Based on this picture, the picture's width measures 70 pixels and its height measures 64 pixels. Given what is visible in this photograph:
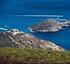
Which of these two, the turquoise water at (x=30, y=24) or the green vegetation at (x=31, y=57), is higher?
the turquoise water at (x=30, y=24)

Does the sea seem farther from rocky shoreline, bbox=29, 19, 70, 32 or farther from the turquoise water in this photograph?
→ rocky shoreline, bbox=29, 19, 70, 32

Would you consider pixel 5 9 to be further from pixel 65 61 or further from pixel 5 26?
pixel 65 61

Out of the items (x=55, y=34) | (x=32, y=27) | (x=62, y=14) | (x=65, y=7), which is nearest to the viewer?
(x=55, y=34)

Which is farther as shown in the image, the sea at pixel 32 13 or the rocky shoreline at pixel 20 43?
the sea at pixel 32 13

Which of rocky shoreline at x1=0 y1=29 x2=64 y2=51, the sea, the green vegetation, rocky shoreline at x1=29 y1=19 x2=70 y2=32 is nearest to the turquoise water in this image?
the sea

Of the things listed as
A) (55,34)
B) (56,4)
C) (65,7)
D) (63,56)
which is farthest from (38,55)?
(56,4)

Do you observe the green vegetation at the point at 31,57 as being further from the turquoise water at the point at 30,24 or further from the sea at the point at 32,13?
the sea at the point at 32,13

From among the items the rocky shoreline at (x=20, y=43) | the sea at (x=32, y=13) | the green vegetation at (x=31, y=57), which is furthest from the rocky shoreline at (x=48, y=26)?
the green vegetation at (x=31, y=57)

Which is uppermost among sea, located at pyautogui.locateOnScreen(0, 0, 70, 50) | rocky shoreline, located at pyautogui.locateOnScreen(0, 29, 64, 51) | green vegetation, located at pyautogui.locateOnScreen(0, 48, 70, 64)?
sea, located at pyautogui.locateOnScreen(0, 0, 70, 50)
